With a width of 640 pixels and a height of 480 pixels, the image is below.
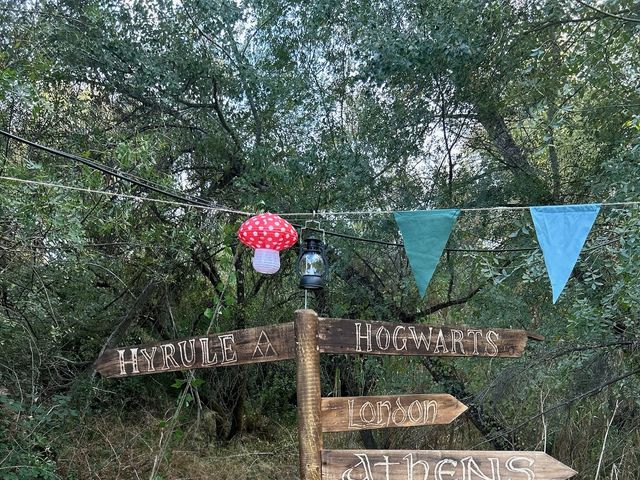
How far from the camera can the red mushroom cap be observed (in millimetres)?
2541

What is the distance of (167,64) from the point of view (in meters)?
4.19

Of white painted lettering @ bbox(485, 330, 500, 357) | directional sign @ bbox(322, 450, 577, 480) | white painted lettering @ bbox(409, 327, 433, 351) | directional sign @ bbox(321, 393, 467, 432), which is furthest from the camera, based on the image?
white painted lettering @ bbox(485, 330, 500, 357)

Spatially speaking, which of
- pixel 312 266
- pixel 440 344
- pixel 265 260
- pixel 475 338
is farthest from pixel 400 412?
pixel 265 260

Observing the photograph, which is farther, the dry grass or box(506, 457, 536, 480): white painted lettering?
the dry grass

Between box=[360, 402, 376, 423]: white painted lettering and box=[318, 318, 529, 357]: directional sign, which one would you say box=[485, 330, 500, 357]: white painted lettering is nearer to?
box=[318, 318, 529, 357]: directional sign

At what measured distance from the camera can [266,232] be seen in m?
2.54

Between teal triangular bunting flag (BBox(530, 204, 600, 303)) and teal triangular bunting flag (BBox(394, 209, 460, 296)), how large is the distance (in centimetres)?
40

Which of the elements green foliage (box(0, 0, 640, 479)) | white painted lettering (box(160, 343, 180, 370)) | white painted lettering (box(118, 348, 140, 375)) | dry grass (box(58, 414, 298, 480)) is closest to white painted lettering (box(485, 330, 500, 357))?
green foliage (box(0, 0, 640, 479))

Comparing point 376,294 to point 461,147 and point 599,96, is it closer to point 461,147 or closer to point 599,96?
point 461,147

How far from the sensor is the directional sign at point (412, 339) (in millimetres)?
2145

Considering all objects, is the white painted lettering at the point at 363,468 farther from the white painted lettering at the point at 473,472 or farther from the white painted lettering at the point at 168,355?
the white painted lettering at the point at 168,355

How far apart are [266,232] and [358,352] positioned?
0.72 metres

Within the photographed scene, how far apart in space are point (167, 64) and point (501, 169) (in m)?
2.63

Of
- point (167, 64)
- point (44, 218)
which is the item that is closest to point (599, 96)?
point (167, 64)
